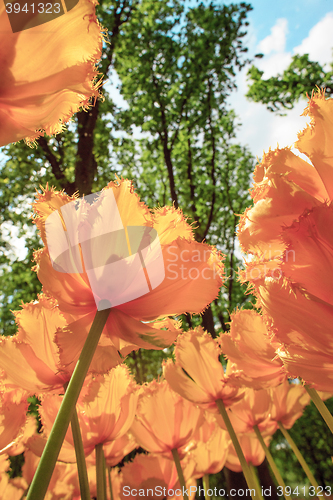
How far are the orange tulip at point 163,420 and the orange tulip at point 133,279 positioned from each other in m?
0.79

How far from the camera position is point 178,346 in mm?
1372

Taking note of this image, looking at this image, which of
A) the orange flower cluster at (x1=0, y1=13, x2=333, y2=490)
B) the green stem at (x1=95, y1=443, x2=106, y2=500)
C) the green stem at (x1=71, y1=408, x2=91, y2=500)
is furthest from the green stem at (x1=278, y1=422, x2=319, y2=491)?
the green stem at (x1=71, y1=408, x2=91, y2=500)

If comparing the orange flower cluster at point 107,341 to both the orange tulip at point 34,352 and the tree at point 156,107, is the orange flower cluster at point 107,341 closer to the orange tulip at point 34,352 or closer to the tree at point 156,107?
the orange tulip at point 34,352

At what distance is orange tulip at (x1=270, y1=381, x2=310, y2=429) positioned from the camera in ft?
5.57

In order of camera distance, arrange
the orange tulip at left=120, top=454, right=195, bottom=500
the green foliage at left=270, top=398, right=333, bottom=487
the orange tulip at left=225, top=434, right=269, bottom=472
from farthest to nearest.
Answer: the green foliage at left=270, top=398, right=333, bottom=487 → the orange tulip at left=225, top=434, right=269, bottom=472 → the orange tulip at left=120, top=454, right=195, bottom=500

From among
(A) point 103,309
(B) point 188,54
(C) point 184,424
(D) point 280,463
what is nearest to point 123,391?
(C) point 184,424

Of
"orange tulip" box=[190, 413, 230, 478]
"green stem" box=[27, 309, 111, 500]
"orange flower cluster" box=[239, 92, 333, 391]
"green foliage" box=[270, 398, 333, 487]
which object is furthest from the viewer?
"green foliage" box=[270, 398, 333, 487]

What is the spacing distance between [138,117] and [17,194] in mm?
2901

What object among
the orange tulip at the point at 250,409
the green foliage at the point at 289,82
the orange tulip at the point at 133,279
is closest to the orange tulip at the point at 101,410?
the orange tulip at the point at 133,279

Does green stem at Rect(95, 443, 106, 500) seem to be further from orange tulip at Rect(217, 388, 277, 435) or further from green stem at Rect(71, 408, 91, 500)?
A: orange tulip at Rect(217, 388, 277, 435)

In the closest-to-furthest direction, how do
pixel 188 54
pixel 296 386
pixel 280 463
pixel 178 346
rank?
pixel 178 346 → pixel 296 386 → pixel 188 54 → pixel 280 463

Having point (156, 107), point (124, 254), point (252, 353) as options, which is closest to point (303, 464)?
point (252, 353)

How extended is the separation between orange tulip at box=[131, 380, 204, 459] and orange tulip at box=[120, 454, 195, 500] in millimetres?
94

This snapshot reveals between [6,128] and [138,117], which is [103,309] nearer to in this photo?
[6,128]
